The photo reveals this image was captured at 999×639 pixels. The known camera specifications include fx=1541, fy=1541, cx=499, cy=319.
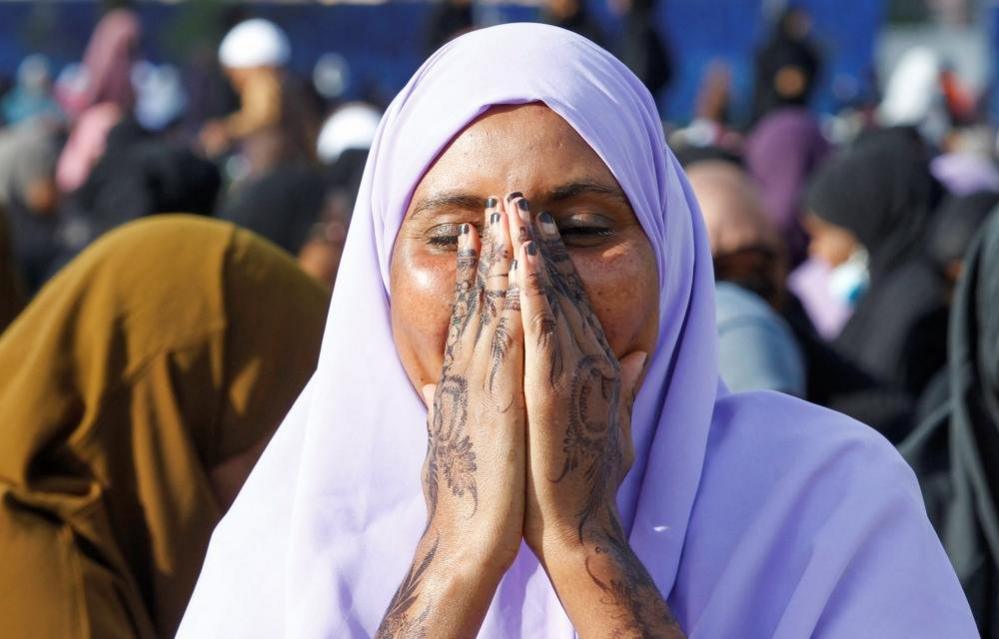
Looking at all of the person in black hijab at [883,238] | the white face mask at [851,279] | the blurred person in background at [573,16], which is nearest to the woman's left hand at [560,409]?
the person in black hijab at [883,238]

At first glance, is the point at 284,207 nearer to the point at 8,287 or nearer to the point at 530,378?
the point at 8,287

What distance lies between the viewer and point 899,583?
1909 millimetres

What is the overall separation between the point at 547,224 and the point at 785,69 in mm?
9269

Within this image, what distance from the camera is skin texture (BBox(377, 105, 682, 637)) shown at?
1839mm

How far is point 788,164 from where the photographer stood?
8.18 m

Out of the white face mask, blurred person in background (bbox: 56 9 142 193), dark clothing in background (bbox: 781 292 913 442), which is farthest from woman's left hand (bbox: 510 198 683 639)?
blurred person in background (bbox: 56 9 142 193)

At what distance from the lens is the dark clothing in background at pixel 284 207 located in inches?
225

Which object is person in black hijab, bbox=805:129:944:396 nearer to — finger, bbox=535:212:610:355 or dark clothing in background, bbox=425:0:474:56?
finger, bbox=535:212:610:355

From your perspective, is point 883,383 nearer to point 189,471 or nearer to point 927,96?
point 189,471

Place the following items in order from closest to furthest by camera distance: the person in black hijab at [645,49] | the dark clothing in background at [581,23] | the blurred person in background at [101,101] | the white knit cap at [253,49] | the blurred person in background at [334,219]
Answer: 1. the blurred person in background at [334,219]
2. the blurred person in background at [101,101]
3. the white knit cap at [253,49]
4. the dark clothing in background at [581,23]
5. the person in black hijab at [645,49]

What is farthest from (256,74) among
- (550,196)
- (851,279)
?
(550,196)

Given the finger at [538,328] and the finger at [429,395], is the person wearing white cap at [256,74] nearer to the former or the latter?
the finger at [429,395]

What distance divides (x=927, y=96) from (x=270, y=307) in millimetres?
10846

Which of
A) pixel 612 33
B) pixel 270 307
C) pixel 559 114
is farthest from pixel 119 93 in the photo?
pixel 559 114
